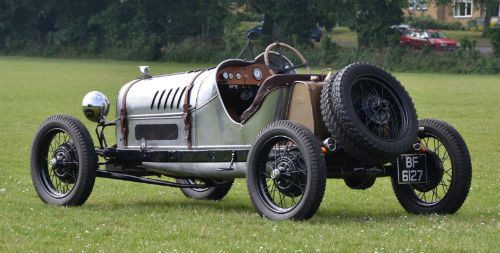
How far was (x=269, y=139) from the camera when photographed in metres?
7.71

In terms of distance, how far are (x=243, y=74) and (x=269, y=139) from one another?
4.98 feet

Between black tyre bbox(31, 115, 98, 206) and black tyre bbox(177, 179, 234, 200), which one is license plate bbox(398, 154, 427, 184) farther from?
black tyre bbox(31, 115, 98, 206)

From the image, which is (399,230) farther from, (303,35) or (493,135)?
(303,35)

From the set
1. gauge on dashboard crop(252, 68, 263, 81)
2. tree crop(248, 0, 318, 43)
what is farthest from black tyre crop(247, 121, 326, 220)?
tree crop(248, 0, 318, 43)

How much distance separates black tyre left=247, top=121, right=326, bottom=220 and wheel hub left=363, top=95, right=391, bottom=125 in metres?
0.66

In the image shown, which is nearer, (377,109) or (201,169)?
(377,109)

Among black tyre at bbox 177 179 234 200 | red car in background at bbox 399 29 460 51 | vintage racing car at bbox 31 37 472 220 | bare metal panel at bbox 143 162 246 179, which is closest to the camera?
vintage racing car at bbox 31 37 472 220


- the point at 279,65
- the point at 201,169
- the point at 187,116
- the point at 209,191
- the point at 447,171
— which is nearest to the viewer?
the point at 447,171

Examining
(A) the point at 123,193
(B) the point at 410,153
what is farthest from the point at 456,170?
(A) the point at 123,193

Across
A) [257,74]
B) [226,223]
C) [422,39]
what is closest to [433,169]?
[226,223]

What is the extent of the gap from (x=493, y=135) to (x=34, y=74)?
25779 millimetres

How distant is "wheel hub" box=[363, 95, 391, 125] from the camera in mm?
7773

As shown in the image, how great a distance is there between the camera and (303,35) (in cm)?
5775

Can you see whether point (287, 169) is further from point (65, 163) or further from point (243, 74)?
point (65, 163)
